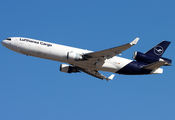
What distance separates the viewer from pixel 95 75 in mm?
50219

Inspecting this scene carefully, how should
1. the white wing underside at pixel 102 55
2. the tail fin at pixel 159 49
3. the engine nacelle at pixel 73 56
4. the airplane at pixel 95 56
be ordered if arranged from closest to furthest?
the white wing underside at pixel 102 55, the engine nacelle at pixel 73 56, the airplane at pixel 95 56, the tail fin at pixel 159 49

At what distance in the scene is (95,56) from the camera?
4253 cm

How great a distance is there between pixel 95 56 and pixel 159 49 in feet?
36.2

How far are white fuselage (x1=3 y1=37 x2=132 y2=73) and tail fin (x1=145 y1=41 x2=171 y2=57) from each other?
5.04m

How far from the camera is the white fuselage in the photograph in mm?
43250

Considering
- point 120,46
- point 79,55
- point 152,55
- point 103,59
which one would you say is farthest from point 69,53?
point 152,55

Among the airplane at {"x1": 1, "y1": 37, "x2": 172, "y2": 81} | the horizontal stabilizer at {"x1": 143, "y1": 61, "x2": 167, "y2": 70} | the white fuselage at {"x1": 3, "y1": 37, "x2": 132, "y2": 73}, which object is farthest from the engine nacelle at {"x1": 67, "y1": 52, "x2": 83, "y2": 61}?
the horizontal stabilizer at {"x1": 143, "y1": 61, "x2": 167, "y2": 70}

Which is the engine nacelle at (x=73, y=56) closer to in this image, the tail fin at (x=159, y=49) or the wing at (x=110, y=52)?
the wing at (x=110, y=52)

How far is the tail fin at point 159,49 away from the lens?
151 feet

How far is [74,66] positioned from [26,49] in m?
8.56

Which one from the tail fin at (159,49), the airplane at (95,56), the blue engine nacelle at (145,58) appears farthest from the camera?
the tail fin at (159,49)

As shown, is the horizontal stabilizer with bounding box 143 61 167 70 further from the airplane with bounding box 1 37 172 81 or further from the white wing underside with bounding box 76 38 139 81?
the white wing underside with bounding box 76 38 139 81

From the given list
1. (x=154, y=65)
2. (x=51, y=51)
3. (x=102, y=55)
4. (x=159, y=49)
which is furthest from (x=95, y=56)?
(x=159, y=49)

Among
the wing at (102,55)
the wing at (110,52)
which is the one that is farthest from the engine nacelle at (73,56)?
the wing at (110,52)
